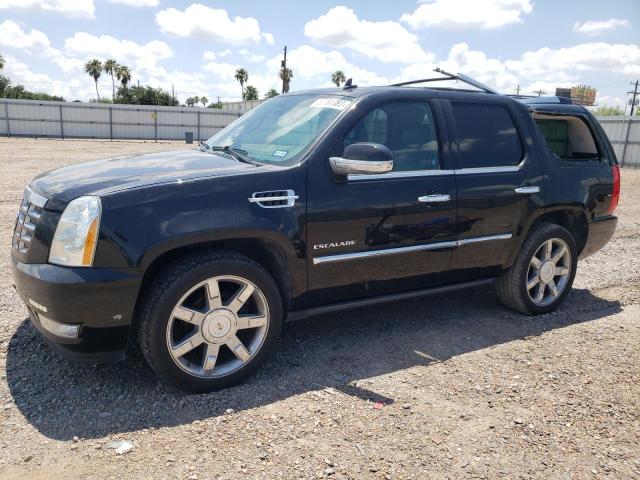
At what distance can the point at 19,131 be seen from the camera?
37406mm

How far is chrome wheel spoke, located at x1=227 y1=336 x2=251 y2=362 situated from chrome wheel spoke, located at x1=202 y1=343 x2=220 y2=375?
3.5 inches

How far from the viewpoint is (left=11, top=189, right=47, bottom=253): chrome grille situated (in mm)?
2979

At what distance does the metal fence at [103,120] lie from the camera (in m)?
37.3

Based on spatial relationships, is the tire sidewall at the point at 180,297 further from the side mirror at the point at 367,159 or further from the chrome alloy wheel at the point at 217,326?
the side mirror at the point at 367,159

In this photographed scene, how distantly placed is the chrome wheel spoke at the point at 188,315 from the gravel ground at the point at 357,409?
472 millimetres

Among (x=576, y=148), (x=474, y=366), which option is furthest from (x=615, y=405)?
(x=576, y=148)

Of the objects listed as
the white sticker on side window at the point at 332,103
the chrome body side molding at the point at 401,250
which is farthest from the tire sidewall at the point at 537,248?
the white sticker on side window at the point at 332,103

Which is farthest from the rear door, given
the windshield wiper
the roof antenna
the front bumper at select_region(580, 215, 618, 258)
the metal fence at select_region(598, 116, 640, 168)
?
the metal fence at select_region(598, 116, 640, 168)

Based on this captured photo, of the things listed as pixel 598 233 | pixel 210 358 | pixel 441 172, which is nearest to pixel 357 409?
pixel 210 358

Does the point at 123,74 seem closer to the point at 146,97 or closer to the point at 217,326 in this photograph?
the point at 146,97

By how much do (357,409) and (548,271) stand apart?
8.29 feet

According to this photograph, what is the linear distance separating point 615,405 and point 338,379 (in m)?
1.72

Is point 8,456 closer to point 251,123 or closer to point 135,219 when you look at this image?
point 135,219

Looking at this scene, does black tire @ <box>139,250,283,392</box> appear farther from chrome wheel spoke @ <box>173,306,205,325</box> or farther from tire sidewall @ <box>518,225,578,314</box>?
tire sidewall @ <box>518,225,578,314</box>
